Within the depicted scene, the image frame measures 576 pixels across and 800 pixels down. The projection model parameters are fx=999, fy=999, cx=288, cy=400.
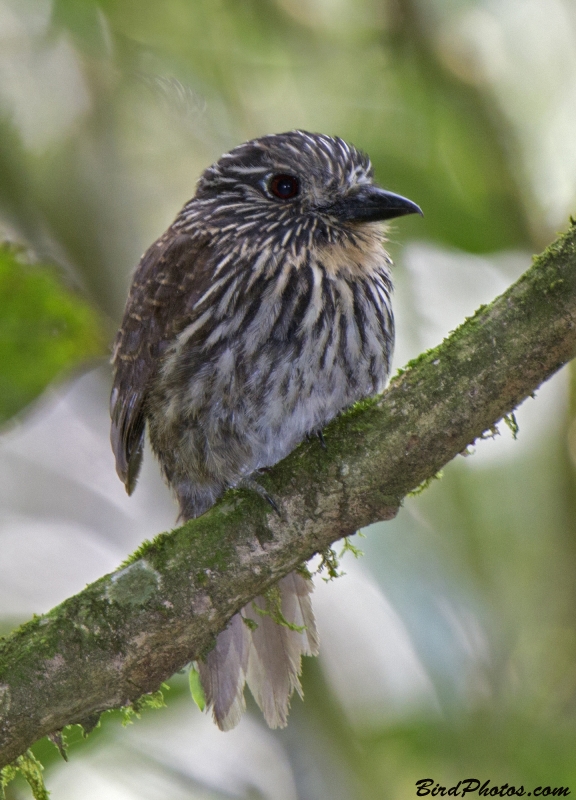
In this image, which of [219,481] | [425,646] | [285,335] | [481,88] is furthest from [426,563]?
[481,88]

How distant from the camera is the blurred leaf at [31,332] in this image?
7.78 feet

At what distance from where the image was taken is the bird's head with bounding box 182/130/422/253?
270 cm

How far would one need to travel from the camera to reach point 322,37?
381cm

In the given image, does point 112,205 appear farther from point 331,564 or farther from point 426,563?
point 331,564

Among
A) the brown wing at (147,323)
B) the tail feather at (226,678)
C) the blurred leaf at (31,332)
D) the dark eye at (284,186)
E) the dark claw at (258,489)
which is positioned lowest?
the tail feather at (226,678)

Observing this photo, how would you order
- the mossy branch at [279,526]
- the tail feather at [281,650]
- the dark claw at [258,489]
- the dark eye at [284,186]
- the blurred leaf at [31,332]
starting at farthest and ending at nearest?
the dark eye at [284,186], the tail feather at [281,650], the blurred leaf at [31,332], the dark claw at [258,489], the mossy branch at [279,526]

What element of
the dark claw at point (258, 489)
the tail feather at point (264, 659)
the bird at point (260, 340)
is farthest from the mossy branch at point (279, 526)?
the tail feather at point (264, 659)

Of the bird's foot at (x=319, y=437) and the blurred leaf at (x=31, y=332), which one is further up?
the blurred leaf at (x=31, y=332)

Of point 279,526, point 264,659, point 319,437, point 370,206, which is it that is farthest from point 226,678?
point 370,206

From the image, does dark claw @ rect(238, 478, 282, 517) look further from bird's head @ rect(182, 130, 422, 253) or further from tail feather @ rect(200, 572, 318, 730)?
bird's head @ rect(182, 130, 422, 253)

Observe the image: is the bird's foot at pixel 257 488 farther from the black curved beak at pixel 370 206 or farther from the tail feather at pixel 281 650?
the black curved beak at pixel 370 206

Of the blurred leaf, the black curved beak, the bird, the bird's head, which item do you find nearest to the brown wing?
the bird

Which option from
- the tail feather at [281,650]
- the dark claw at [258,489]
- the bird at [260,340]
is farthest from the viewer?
the tail feather at [281,650]

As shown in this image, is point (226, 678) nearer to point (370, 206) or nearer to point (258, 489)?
point (258, 489)
